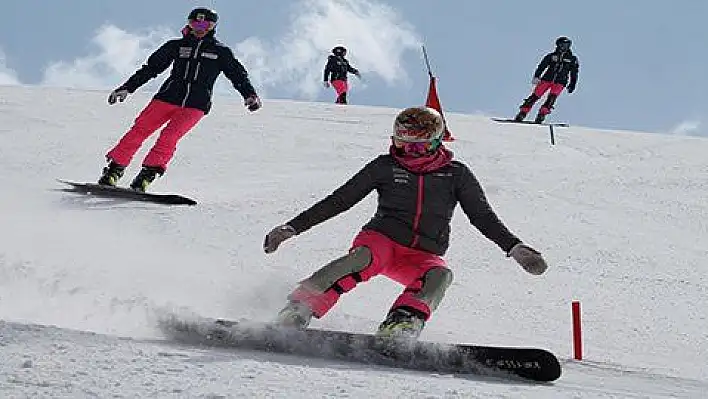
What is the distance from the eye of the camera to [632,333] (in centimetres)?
515

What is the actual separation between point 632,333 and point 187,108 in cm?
433

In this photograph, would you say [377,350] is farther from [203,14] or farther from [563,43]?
[563,43]

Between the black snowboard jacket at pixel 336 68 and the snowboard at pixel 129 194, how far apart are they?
13.8 meters

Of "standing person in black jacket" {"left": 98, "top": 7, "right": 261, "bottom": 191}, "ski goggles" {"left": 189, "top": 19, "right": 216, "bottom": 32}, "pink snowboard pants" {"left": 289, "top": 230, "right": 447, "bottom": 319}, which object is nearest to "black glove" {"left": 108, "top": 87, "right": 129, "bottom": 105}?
"standing person in black jacket" {"left": 98, "top": 7, "right": 261, "bottom": 191}

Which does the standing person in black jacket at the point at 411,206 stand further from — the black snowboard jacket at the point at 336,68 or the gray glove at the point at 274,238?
the black snowboard jacket at the point at 336,68

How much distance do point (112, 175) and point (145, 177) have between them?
259mm

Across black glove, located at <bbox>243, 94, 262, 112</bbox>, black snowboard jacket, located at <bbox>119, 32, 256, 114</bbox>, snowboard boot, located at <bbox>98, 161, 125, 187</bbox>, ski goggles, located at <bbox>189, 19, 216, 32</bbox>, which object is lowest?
snowboard boot, located at <bbox>98, 161, 125, 187</bbox>

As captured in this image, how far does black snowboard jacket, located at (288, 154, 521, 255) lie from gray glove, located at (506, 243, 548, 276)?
0.27 metres

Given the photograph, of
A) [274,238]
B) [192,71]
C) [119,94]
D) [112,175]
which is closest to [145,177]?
[112,175]

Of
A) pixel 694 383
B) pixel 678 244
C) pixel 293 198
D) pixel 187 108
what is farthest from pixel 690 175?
pixel 694 383

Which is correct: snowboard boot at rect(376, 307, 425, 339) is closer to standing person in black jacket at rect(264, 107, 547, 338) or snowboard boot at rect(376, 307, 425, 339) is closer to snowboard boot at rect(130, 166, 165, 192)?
standing person in black jacket at rect(264, 107, 547, 338)

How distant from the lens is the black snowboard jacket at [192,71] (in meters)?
8.20

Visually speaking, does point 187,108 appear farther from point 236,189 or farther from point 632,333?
point 632,333

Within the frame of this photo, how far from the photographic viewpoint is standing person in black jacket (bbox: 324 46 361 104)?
2139cm
